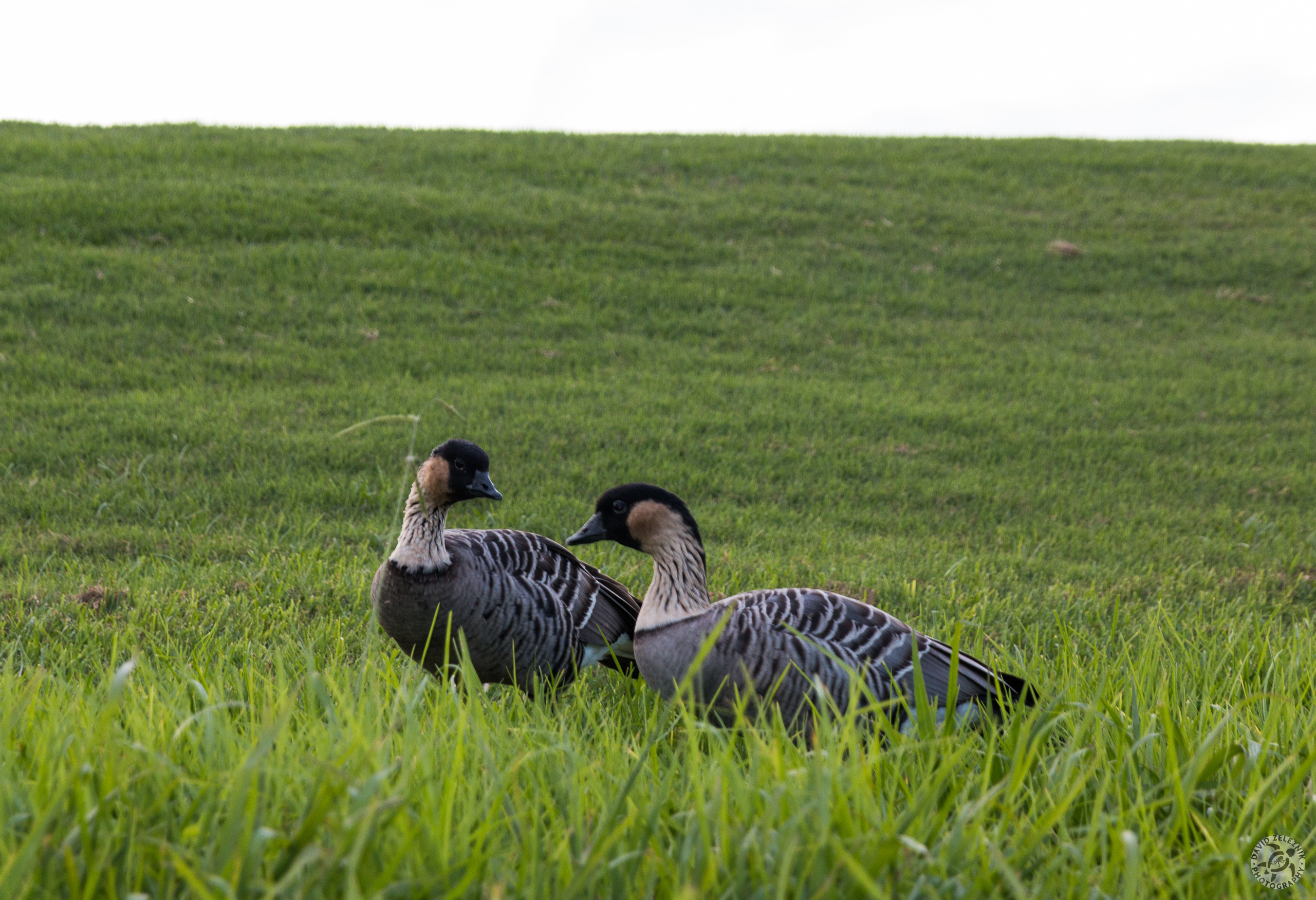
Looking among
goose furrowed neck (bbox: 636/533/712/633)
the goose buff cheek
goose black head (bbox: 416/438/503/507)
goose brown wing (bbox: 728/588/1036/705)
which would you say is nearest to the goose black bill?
goose black head (bbox: 416/438/503/507)

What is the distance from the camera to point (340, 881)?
1893mm

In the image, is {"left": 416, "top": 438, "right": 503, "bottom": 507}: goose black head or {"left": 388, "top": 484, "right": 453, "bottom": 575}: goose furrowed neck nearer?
{"left": 388, "top": 484, "right": 453, "bottom": 575}: goose furrowed neck

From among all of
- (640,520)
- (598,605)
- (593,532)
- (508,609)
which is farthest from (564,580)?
(640,520)

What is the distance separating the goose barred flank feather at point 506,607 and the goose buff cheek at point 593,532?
49cm

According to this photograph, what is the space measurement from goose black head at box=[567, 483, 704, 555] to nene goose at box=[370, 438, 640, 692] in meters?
0.52

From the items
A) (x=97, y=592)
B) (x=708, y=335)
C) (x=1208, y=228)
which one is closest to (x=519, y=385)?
(x=708, y=335)

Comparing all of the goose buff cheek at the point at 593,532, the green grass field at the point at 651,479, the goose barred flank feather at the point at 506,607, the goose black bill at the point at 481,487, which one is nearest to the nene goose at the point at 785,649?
the green grass field at the point at 651,479

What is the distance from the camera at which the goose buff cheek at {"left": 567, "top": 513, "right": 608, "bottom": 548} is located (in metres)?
4.41

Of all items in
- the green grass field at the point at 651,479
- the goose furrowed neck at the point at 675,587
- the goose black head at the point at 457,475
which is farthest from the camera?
the goose black head at the point at 457,475

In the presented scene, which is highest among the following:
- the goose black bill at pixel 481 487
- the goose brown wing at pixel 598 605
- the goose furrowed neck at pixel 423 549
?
the goose black bill at pixel 481 487

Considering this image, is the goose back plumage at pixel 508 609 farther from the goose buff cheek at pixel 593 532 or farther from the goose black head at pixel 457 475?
the goose buff cheek at pixel 593 532

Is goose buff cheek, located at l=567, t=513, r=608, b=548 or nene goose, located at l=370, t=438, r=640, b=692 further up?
goose buff cheek, located at l=567, t=513, r=608, b=548

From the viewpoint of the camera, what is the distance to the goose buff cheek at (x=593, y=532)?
441cm

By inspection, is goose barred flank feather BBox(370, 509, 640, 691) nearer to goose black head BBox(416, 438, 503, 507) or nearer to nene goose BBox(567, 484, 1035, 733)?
goose black head BBox(416, 438, 503, 507)
